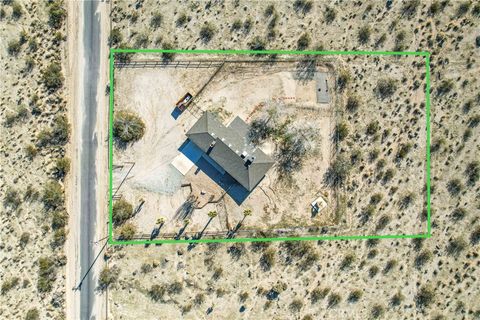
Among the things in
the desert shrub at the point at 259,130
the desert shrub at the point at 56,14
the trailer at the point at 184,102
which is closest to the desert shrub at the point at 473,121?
the desert shrub at the point at 259,130

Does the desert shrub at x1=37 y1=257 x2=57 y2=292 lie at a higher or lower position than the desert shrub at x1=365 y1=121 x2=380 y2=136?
lower

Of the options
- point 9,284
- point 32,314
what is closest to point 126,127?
point 9,284

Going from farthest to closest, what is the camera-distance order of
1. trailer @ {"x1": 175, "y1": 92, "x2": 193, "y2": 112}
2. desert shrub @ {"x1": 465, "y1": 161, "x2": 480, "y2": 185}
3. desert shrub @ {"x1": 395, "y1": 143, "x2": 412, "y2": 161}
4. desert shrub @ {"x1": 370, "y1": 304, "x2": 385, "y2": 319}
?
1. desert shrub @ {"x1": 465, "y1": 161, "x2": 480, "y2": 185}
2. desert shrub @ {"x1": 370, "y1": 304, "x2": 385, "y2": 319}
3. desert shrub @ {"x1": 395, "y1": 143, "x2": 412, "y2": 161}
4. trailer @ {"x1": 175, "y1": 92, "x2": 193, "y2": 112}

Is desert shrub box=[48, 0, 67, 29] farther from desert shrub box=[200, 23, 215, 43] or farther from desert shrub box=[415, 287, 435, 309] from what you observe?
desert shrub box=[415, 287, 435, 309]

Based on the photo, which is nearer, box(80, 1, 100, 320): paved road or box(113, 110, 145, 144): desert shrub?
box(113, 110, 145, 144): desert shrub

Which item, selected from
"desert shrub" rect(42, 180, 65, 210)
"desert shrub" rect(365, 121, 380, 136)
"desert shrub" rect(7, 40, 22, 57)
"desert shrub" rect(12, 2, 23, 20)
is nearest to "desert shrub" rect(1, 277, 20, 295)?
"desert shrub" rect(42, 180, 65, 210)

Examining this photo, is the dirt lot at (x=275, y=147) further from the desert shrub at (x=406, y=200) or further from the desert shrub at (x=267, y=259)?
the desert shrub at (x=267, y=259)

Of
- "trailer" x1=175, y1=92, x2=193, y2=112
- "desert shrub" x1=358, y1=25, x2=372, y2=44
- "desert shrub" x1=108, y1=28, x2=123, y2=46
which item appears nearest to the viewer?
"desert shrub" x1=108, y1=28, x2=123, y2=46

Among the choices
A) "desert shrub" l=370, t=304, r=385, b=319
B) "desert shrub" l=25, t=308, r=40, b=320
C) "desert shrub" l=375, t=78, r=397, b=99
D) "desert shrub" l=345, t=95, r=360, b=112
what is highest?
"desert shrub" l=375, t=78, r=397, b=99

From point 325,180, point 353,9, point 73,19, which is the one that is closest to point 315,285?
point 325,180
